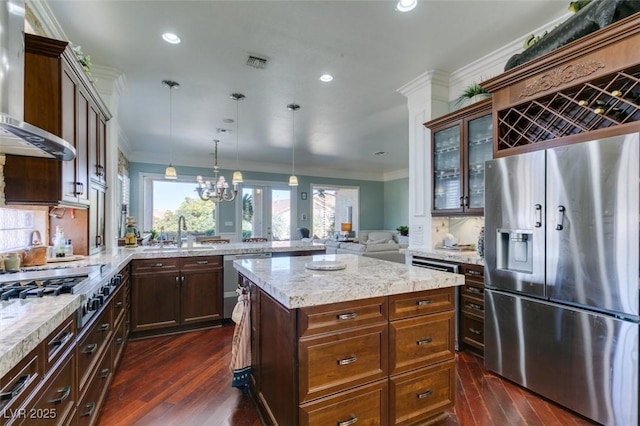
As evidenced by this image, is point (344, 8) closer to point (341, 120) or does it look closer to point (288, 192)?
point (341, 120)

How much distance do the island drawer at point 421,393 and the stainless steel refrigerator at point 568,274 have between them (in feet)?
2.67

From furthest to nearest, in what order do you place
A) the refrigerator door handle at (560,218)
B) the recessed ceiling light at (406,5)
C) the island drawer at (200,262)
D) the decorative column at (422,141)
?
the decorative column at (422,141), the island drawer at (200,262), the recessed ceiling light at (406,5), the refrigerator door handle at (560,218)

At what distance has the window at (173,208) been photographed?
24.7 ft

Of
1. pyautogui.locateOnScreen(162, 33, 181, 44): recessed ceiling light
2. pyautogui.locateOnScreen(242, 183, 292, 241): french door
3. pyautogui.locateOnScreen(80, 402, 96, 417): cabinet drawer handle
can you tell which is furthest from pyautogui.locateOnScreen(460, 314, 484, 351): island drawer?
pyautogui.locateOnScreen(242, 183, 292, 241): french door

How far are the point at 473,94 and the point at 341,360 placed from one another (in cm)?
292

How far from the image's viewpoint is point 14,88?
1.46 m

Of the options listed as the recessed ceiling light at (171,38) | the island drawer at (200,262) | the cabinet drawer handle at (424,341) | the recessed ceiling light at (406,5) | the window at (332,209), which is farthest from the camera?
the window at (332,209)

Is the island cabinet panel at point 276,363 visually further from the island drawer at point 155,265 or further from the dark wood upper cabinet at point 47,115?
the island drawer at point 155,265

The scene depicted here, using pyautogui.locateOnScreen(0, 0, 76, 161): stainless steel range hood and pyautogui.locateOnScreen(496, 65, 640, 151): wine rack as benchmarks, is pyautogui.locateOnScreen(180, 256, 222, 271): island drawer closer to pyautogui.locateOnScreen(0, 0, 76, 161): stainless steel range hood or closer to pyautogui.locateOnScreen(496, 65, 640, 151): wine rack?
pyautogui.locateOnScreen(0, 0, 76, 161): stainless steel range hood

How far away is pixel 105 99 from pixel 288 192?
604 cm

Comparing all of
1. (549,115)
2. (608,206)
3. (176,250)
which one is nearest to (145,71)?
(176,250)

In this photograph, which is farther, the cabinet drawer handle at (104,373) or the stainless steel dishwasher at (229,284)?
the stainless steel dishwasher at (229,284)

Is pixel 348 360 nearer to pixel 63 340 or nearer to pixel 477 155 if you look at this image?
pixel 63 340

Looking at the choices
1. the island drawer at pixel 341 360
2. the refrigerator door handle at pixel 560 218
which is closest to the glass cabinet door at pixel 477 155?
the refrigerator door handle at pixel 560 218
